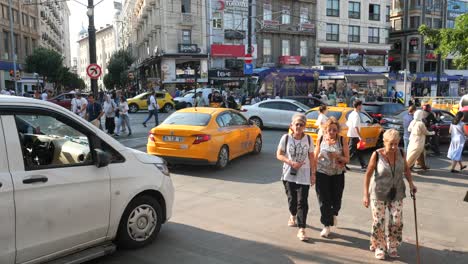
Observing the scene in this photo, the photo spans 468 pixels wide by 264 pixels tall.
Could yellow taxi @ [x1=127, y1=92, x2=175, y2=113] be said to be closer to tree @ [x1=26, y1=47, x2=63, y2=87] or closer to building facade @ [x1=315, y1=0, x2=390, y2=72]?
building facade @ [x1=315, y1=0, x2=390, y2=72]

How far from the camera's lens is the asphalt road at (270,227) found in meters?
4.97

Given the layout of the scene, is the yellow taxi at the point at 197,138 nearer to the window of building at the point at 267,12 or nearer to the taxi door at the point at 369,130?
the taxi door at the point at 369,130

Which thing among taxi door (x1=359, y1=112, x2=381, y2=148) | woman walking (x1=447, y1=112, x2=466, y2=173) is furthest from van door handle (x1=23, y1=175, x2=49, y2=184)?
taxi door (x1=359, y1=112, x2=381, y2=148)

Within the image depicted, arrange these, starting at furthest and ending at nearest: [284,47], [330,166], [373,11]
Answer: [373,11] < [284,47] < [330,166]

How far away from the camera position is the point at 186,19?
43.4 m

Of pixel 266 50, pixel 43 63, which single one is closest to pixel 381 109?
pixel 266 50

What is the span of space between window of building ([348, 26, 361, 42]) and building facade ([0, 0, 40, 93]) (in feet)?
128

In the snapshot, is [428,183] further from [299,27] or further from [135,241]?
[299,27]

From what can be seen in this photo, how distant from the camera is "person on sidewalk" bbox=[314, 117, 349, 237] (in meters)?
5.44

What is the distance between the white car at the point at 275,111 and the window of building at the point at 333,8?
126 ft

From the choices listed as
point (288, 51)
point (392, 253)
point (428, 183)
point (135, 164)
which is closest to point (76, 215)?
point (135, 164)

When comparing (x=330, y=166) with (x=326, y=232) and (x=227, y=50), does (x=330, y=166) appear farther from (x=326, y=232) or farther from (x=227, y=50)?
(x=227, y=50)

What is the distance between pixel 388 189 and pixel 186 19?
40918 mm

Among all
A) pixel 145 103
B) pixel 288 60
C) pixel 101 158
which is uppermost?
pixel 288 60
